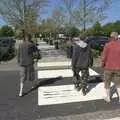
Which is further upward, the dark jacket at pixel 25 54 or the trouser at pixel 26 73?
the dark jacket at pixel 25 54

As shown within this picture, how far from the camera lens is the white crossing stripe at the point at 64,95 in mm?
8297

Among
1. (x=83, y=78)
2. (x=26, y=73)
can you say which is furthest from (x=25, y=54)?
(x=83, y=78)

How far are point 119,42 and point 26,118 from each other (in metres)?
2.93

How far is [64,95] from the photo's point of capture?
29.2 feet

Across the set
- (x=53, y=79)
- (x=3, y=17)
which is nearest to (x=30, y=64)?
(x=53, y=79)

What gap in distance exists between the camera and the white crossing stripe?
8.30 meters

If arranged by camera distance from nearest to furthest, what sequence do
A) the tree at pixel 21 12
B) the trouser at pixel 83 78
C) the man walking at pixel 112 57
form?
the man walking at pixel 112 57
the trouser at pixel 83 78
the tree at pixel 21 12

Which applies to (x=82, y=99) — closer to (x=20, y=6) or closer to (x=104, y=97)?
(x=104, y=97)

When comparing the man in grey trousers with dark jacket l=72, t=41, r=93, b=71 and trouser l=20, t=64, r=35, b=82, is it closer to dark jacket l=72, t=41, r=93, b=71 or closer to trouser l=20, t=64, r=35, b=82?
trouser l=20, t=64, r=35, b=82

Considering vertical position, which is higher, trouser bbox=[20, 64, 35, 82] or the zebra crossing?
trouser bbox=[20, 64, 35, 82]

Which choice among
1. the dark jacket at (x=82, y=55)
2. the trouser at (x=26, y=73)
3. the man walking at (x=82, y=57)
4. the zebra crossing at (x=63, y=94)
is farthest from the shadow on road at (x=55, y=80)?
the dark jacket at (x=82, y=55)

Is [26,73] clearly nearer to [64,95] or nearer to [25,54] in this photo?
[25,54]

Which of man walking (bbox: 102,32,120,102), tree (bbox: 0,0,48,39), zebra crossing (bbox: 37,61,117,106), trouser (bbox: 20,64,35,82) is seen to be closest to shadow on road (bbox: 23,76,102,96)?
zebra crossing (bbox: 37,61,117,106)

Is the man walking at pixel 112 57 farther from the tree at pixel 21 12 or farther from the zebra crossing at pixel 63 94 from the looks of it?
the tree at pixel 21 12
